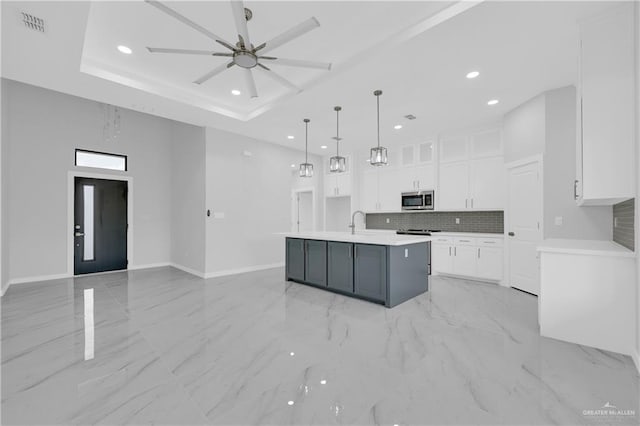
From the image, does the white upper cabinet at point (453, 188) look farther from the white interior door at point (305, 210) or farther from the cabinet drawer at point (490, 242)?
the white interior door at point (305, 210)

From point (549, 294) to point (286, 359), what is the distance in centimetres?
257

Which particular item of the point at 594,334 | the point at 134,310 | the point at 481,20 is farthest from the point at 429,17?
the point at 134,310

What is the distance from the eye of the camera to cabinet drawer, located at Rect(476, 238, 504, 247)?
188 inches

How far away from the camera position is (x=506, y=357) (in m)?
2.30

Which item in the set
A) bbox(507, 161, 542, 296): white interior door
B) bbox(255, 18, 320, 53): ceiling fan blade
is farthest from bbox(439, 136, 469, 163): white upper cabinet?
bbox(255, 18, 320, 53): ceiling fan blade

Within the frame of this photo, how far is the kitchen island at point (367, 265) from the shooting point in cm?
364

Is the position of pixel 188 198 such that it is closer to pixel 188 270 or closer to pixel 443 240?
pixel 188 270

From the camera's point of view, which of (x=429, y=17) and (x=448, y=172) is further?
(x=448, y=172)

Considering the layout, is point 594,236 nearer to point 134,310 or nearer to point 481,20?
point 481,20

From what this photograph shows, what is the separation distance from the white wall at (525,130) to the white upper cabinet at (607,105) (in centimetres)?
158

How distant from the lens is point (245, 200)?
6.04m

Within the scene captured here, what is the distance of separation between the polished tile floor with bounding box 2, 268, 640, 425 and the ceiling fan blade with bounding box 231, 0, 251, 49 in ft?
8.71

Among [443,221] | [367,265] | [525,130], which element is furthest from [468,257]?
[367,265]

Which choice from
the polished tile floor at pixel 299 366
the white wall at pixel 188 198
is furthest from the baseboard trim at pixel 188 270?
the polished tile floor at pixel 299 366
